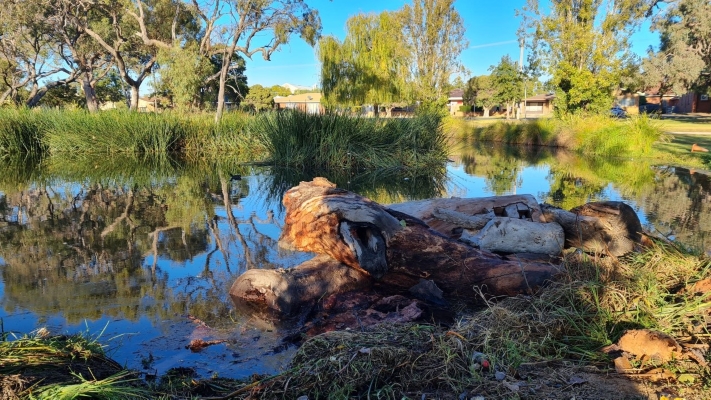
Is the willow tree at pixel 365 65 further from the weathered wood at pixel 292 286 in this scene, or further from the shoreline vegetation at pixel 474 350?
the shoreline vegetation at pixel 474 350

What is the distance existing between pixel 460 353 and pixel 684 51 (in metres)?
39.2

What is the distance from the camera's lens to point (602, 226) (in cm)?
516

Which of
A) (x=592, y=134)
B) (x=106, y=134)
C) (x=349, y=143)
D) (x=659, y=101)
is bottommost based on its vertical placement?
(x=592, y=134)

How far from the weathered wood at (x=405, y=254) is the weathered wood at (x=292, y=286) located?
0.53ft

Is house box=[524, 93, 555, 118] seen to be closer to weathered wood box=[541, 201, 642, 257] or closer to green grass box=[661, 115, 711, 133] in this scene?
green grass box=[661, 115, 711, 133]

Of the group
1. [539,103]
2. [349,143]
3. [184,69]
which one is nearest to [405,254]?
[349,143]

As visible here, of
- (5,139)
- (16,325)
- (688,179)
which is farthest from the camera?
(5,139)

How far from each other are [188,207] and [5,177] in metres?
6.83

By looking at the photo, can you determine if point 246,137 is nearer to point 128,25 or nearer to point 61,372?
point 61,372

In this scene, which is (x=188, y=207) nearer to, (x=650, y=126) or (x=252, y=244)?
(x=252, y=244)

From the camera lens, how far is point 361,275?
15.8 ft

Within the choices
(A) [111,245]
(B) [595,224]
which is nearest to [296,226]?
(A) [111,245]

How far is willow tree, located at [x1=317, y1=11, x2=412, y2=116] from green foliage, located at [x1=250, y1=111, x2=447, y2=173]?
2256 centimetres

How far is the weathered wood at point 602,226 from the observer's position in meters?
4.99
